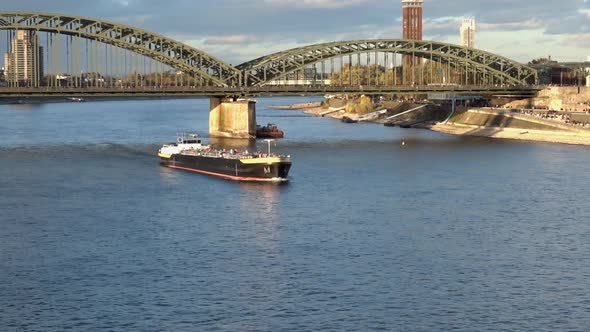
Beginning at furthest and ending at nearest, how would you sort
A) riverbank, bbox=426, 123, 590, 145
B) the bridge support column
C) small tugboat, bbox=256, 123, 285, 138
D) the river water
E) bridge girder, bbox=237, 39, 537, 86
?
bridge girder, bbox=237, 39, 537, 86, the bridge support column, small tugboat, bbox=256, 123, 285, 138, riverbank, bbox=426, 123, 590, 145, the river water

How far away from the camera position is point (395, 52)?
141875 millimetres

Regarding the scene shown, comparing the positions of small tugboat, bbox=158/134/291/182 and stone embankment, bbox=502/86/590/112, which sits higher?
stone embankment, bbox=502/86/590/112

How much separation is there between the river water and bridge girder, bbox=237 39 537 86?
50.7 metres

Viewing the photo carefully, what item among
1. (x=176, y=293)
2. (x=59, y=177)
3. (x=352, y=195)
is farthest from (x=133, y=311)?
(x=59, y=177)

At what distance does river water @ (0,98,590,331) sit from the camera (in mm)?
39062

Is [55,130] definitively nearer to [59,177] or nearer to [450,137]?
[450,137]

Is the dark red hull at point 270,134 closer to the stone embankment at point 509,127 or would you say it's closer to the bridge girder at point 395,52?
the bridge girder at point 395,52

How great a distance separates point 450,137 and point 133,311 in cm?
8924

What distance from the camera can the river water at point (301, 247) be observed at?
3906cm

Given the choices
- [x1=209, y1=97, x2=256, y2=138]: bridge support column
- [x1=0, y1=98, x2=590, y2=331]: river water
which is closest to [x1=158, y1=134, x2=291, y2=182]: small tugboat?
[x1=0, y1=98, x2=590, y2=331]: river water

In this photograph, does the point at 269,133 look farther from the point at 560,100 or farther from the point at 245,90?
the point at 560,100

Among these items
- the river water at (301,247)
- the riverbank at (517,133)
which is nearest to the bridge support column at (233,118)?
the riverbank at (517,133)

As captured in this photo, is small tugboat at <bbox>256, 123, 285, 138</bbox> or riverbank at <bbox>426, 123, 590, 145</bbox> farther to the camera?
small tugboat at <bbox>256, 123, 285, 138</bbox>

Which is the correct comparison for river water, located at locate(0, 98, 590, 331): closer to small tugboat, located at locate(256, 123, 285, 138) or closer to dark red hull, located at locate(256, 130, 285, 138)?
dark red hull, located at locate(256, 130, 285, 138)
